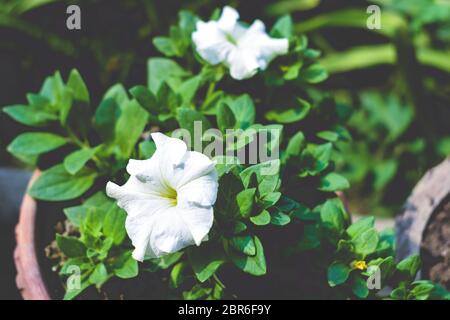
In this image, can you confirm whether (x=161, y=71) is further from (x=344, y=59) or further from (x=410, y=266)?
(x=344, y=59)

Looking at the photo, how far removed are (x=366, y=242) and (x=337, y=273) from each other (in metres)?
0.10

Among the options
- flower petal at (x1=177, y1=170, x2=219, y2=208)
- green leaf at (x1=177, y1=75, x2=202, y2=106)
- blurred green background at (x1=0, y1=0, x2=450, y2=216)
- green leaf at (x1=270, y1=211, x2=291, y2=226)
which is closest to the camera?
flower petal at (x1=177, y1=170, x2=219, y2=208)

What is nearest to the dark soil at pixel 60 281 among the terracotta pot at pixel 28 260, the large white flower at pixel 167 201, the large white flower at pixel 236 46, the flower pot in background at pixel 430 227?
the terracotta pot at pixel 28 260

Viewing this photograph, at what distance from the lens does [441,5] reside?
253cm

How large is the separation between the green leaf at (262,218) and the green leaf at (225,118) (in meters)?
0.26

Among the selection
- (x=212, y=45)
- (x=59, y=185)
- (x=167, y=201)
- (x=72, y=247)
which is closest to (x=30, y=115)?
(x=59, y=185)

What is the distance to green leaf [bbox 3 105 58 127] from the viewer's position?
5.66 feet

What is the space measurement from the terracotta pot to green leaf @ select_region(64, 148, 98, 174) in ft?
0.63

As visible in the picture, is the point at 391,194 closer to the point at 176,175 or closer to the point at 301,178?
the point at 301,178

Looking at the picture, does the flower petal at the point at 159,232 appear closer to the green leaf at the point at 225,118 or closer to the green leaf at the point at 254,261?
the green leaf at the point at 254,261

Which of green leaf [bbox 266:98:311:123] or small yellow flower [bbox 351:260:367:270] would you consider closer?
small yellow flower [bbox 351:260:367:270]

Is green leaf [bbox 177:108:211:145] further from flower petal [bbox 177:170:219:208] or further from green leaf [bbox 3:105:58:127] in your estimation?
green leaf [bbox 3:105:58:127]

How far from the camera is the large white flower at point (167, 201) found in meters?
1.24

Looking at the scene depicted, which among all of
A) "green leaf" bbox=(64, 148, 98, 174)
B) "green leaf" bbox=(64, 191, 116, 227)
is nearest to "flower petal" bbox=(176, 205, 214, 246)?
"green leaf" bbox=(64, 191, 116, 227)
